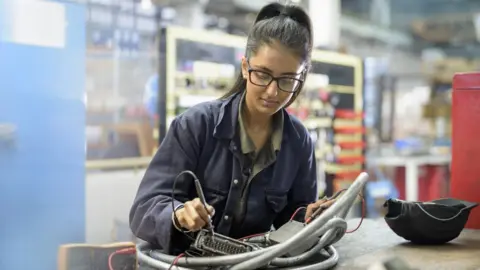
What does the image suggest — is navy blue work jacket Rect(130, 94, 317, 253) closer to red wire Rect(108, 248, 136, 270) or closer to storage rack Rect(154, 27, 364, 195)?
red wire Rect(108, 248, 136, 270)

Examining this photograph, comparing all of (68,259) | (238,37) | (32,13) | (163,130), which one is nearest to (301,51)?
(68,259)

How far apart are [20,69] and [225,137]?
3.23 ft

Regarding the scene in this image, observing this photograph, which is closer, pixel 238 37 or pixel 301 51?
pixel 301 51

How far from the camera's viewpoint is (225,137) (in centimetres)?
103

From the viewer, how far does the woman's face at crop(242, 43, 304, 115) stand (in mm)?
957

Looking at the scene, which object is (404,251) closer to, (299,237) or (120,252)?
(299,237)

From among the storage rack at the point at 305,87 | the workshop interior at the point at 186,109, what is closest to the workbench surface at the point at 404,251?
the workshop interior at the point at 186,109

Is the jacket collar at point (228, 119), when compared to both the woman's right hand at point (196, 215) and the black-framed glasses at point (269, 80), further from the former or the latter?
the woman's right hand at point (196, 215)

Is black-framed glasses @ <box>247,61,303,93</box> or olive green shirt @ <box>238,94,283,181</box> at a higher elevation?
black-framed glasses @ <box>247,61,303,93</box>

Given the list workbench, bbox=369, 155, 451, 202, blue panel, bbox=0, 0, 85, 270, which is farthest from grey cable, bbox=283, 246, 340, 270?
workbench, bbox=369, 155, 451, 202

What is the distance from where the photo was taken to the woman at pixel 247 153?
3.13ft

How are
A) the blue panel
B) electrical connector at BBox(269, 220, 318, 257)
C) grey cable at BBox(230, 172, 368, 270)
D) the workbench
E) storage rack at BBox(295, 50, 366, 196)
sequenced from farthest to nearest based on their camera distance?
the workbench → storage rack at BBox(295, 50, 366, 196) → the blue panel → electrical connector at BBox(269, 220, 318, 257) → grey cable at BBox(230, 172, 368, 270)

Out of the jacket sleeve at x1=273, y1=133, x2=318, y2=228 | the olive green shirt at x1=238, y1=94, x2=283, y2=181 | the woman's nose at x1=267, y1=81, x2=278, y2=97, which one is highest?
the woman's nose at x1=267, y1=81, x2=278, y2=97

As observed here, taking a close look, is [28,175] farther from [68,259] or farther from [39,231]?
[68,259]
